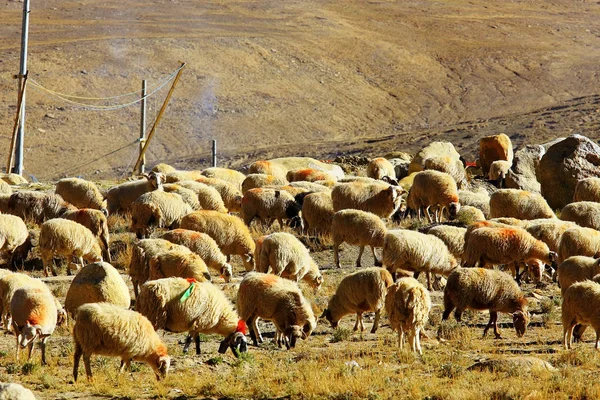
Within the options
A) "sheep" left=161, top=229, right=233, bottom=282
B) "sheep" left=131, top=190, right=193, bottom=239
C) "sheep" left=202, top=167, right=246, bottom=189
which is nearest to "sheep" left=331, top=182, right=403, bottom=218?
"sheep" left=131, top=190, right=193, bottom=239

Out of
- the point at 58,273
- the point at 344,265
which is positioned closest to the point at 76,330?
the point at 58,273

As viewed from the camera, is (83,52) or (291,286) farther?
(83,52)

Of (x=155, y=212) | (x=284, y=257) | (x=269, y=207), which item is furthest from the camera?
(x=269, y=207)

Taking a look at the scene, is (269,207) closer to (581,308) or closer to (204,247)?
(204,247)

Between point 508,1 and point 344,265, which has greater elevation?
point 508,1

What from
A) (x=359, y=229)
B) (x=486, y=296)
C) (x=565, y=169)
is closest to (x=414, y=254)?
Answer: (x=359, y=229)

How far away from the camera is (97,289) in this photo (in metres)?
12.4

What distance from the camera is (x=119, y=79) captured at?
55156 millimetres

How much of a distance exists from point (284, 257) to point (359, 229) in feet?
8.17

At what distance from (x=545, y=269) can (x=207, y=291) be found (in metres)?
7.63

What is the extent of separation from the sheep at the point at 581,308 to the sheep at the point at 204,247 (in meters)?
5.15

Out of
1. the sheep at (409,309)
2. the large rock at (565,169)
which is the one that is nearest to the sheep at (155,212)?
the sheep at (409,309)

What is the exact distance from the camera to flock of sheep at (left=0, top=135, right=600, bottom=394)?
1116 centimetres

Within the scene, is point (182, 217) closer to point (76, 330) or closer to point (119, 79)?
point (76, 330)
